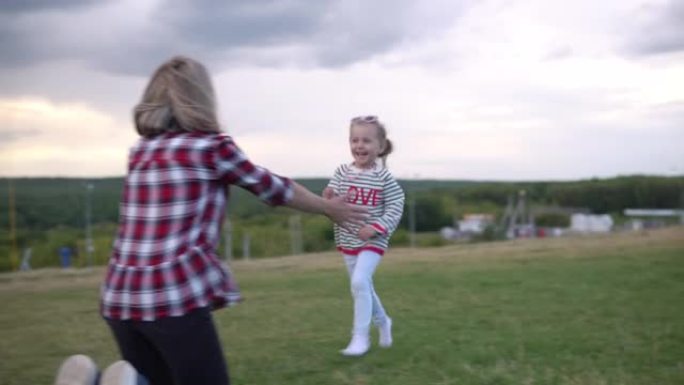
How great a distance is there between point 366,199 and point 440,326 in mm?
1856

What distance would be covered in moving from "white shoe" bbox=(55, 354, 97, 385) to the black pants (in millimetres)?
127

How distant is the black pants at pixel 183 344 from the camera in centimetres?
282

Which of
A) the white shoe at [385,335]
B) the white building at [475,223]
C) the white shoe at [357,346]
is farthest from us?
the white building at [475,223]

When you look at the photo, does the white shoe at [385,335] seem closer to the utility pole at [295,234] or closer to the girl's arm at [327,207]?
the girl's arm at [327,207]

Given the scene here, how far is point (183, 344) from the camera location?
284 centimetres

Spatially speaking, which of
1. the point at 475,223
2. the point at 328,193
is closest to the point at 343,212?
the point at 328,193

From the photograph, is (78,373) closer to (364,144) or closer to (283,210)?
(364,144)

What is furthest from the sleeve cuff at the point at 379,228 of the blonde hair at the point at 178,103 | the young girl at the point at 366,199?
the blonde hair at the point at 178,103

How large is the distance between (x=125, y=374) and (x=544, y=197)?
1294 inches

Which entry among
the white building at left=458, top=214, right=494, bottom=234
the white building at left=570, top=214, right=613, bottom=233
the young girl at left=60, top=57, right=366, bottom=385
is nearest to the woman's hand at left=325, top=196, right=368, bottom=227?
the young girl at left=60, top=57, right=366, bottom=385

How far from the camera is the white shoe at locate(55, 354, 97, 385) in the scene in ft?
9.45

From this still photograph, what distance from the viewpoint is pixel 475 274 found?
39.3 feet

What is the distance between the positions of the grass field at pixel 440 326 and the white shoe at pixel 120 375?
8.65 ft

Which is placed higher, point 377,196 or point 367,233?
point 377,196
